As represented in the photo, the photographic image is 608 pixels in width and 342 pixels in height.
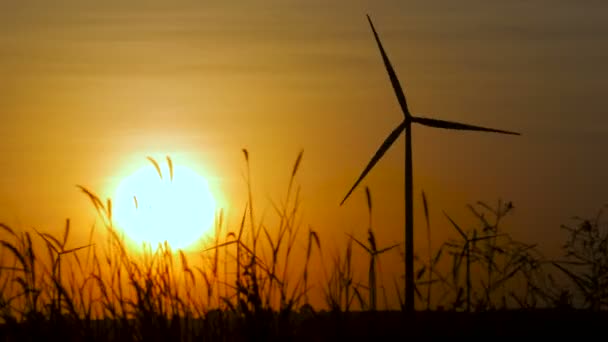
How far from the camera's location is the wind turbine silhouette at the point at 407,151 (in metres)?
11.8

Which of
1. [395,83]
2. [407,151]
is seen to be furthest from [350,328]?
[395,83]

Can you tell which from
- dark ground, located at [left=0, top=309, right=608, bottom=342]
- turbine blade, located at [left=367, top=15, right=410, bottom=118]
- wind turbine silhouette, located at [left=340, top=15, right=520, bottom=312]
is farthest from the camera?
turbine blade, located at [left=367, top=15, right=410, bottom=118]

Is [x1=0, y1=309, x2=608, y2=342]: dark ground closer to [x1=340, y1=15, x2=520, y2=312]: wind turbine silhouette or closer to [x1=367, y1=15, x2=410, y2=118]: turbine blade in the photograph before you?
[x1=340, y1=15, x2=520, y2=312]: wind turbine silhouette

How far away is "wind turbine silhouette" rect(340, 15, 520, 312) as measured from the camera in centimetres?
1178

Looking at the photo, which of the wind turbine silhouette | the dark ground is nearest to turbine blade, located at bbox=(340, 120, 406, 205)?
the wind turbine silhouette

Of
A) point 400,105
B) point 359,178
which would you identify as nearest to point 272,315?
point 359,178

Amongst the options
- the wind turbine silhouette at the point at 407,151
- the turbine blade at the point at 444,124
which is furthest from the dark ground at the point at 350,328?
the turbine blade at the point at 444,124

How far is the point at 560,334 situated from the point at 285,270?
2498 mm

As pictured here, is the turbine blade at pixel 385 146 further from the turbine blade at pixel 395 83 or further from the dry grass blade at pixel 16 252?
the dry grass blade at pixel 16 252

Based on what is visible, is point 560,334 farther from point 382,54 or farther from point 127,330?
point 382,54

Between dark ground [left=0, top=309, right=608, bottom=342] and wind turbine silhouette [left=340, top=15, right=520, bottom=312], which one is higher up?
wind turbine silhouette [left=340, top=15, right=520, bottom=312]

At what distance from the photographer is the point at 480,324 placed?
34.9 feet

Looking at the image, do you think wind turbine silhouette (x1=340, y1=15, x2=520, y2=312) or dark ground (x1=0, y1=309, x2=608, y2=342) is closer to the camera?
dark ground (x1=0, y1=309, x2=608, y2=342)

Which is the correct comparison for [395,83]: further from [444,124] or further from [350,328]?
[350,328]
